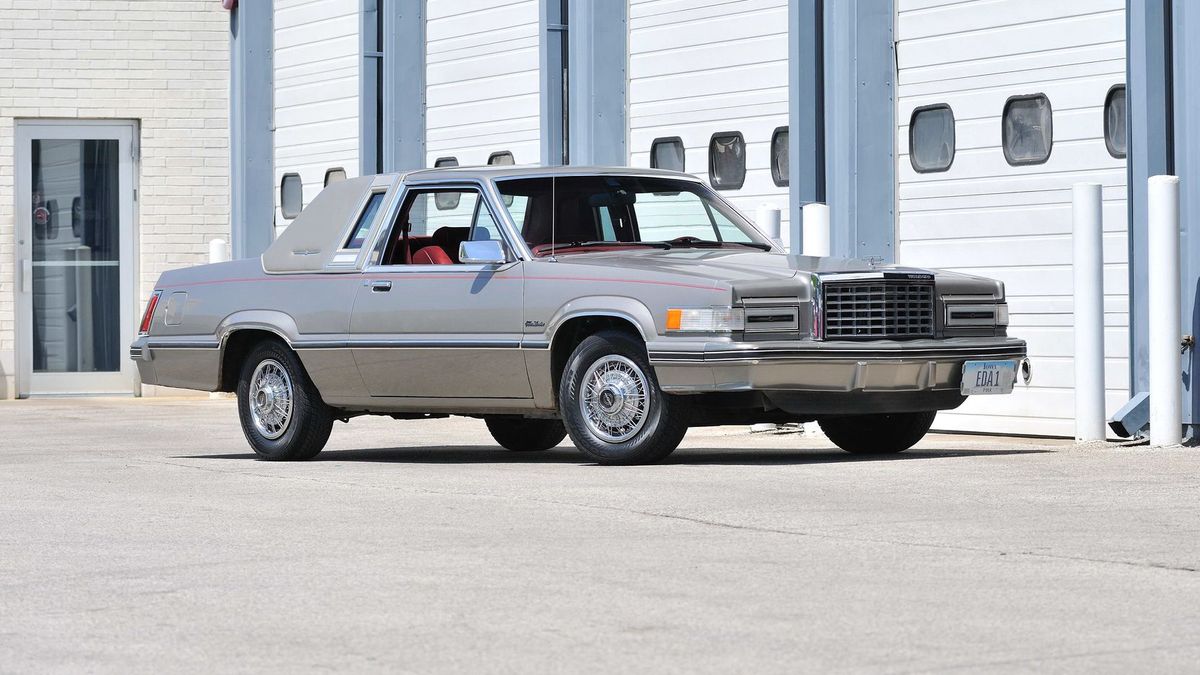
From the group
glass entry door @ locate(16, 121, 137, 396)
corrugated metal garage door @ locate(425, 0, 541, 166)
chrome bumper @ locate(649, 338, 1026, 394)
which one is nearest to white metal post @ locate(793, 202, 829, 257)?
chrome bumper @ locate(649, 338, 1026, 394)

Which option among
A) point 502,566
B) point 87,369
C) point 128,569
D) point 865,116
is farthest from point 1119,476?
point 87,369

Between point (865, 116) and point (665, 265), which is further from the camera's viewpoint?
point (865, 116)

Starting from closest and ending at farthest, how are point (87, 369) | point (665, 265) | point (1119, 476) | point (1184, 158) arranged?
point (1119, 476) < point (665, 265) < point (1184, 158) < point (87, 369)

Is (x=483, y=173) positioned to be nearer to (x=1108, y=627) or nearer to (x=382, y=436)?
(x=382, y=436)

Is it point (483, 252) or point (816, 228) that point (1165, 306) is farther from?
point (483, 252)

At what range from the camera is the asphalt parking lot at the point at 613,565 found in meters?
5.28

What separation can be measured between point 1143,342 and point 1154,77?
1.58m

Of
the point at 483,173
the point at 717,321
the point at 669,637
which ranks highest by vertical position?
the point at 483,173

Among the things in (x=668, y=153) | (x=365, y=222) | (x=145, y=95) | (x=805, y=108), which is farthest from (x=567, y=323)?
(x=145, y=95)

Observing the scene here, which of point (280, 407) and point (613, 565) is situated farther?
point (280, 407)

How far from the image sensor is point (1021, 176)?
14.5 metres

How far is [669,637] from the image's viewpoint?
5414 millimetres

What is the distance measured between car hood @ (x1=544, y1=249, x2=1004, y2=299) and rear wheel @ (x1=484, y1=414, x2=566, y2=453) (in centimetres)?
194

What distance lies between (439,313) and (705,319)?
173cm
